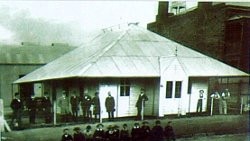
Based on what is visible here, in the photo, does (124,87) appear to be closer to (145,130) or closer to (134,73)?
(134,73)

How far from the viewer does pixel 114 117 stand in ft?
9.76

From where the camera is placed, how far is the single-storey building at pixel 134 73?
2809 millimetres

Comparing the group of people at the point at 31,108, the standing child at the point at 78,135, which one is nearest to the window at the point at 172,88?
the standing child at the point at 78,135

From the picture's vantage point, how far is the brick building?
11.7 ft

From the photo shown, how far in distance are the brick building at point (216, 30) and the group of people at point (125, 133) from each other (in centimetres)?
98

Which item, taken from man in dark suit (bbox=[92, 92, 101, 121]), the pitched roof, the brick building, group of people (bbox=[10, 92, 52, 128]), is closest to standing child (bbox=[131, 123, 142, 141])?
man in dark suit (bbox=[92, 92, 101, 121])

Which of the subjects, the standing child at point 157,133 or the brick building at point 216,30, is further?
the brick building at point 216,30

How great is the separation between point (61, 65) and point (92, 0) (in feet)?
1.99

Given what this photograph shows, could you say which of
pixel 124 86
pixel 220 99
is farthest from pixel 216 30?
pixel 124 86

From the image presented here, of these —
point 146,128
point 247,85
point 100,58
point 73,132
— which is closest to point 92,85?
point 100,58

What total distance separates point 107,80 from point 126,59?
0.26 meters

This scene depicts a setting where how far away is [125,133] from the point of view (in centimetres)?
299

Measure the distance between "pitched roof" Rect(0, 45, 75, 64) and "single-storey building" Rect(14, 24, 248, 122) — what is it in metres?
0.07

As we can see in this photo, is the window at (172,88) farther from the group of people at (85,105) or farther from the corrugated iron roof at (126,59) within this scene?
the group of people at (85,105)
